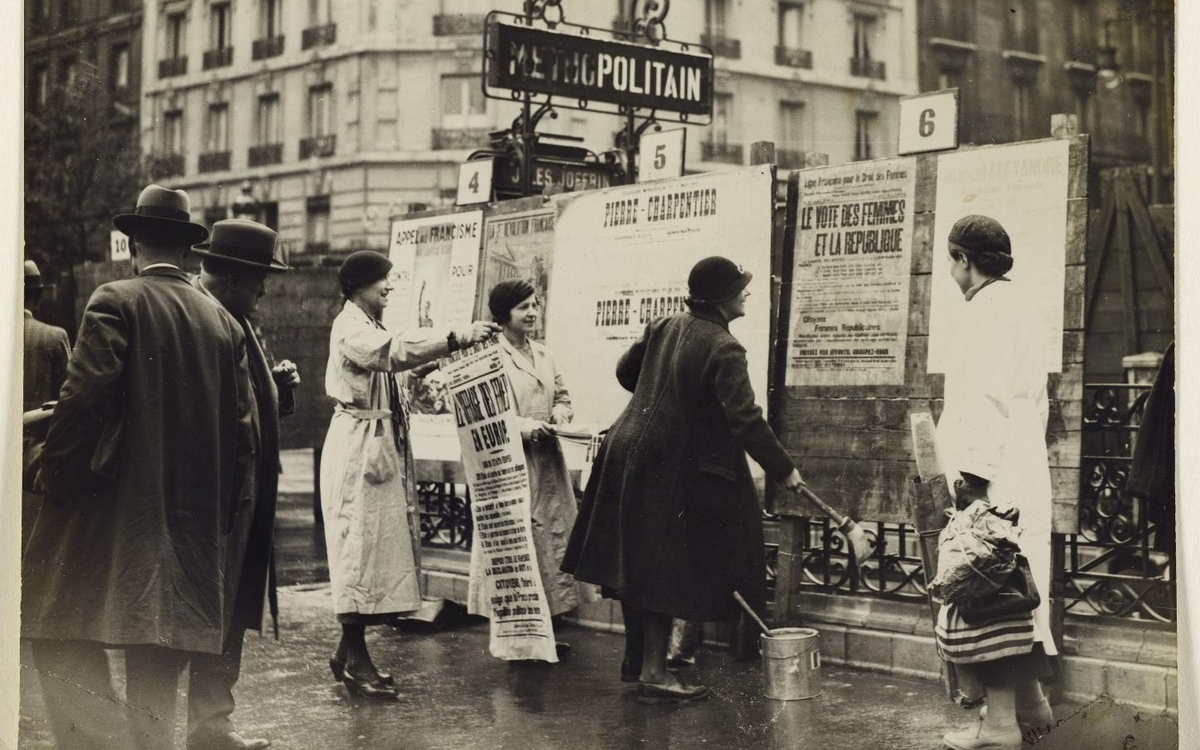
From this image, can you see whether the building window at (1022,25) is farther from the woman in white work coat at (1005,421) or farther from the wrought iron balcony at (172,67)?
the wrought iron balcony at (172,67)

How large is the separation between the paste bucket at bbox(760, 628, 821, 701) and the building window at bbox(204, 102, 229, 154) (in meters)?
3.57

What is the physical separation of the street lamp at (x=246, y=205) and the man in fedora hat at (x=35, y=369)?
3.45ft

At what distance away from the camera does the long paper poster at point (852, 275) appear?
18.6ft

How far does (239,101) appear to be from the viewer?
255 inches

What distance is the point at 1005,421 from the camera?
16.5ft

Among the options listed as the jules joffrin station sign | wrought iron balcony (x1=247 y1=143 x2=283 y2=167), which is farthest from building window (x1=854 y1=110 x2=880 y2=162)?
wrought iron balcony (x1=247 y1=143 x2=283 y2=167)

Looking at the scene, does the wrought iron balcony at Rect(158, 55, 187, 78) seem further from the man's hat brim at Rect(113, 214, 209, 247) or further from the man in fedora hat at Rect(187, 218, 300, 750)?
the man's hat brim at Rect(113, 214, 209, 247)

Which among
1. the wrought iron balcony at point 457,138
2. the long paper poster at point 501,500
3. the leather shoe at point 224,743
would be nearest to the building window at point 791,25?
the wrought iron balcony at point 457,138

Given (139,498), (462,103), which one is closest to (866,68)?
(462,103)

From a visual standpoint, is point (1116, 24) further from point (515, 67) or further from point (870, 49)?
point (515, 67)

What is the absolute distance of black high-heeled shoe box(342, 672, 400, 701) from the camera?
5.61 metres

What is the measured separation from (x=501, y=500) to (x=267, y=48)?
2519mm

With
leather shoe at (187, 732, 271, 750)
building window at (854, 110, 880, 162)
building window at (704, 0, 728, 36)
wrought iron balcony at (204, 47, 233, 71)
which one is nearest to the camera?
leather shoe at (187, 732, 271, 750)

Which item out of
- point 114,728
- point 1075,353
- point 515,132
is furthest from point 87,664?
point 515,132
